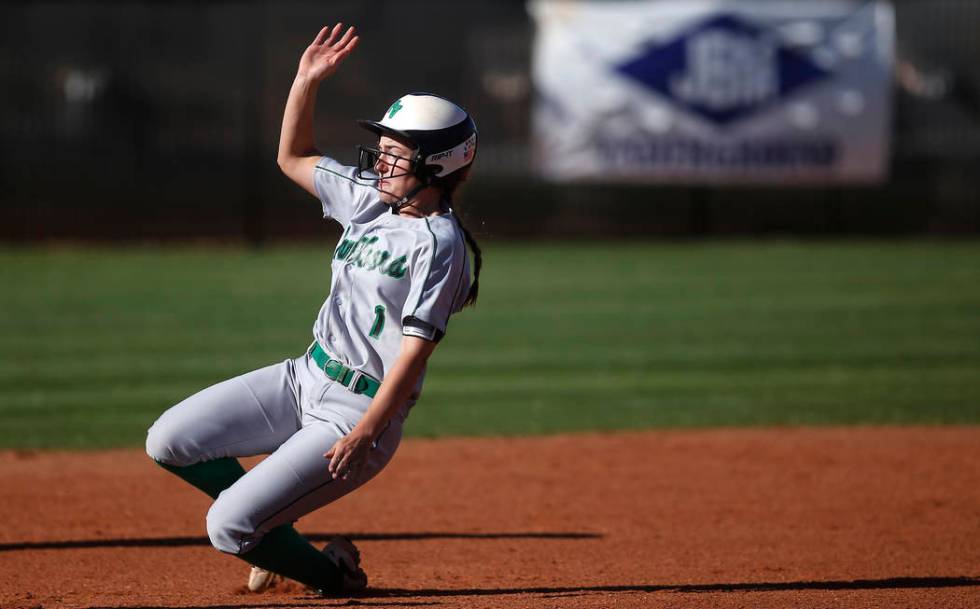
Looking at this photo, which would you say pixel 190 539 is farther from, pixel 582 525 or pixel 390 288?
pixel 390 288

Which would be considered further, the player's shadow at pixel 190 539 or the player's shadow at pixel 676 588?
the player's shadow at pixel 190 539

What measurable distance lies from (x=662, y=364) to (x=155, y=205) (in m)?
11.2

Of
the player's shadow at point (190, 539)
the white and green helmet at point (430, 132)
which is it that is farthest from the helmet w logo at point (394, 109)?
the player's shadow at point (190, 539)

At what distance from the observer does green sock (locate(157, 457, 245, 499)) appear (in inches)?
169

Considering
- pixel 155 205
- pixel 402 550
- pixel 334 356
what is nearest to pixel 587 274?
pixel 155 205

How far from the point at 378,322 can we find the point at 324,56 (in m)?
1.06

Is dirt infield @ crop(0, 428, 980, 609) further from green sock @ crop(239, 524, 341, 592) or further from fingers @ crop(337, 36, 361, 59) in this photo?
fingers @ crop(337, 36, 361, 59)

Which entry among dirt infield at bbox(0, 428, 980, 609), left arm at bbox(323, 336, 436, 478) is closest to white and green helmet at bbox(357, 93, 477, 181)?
left arm at bbox(323, 336, 436, 478)

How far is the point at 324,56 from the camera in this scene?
451 cm

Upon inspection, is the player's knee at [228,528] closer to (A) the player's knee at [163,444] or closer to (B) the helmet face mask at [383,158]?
(A) the player's knee at [163,444]

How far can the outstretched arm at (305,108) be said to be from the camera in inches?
175

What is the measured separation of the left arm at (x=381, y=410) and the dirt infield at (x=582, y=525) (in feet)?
2.50

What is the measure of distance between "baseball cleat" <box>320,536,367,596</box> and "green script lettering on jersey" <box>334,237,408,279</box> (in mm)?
1054

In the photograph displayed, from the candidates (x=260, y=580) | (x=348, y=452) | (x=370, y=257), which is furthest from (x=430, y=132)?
(x=260, y=580)
